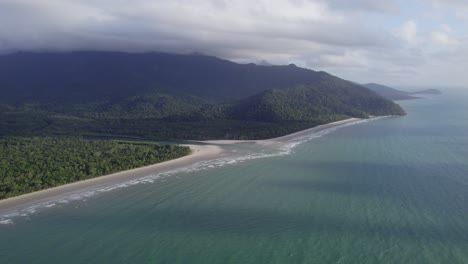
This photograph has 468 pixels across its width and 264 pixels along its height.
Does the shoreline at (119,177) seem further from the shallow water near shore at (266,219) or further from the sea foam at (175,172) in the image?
the shallow water near shore at (266,219)

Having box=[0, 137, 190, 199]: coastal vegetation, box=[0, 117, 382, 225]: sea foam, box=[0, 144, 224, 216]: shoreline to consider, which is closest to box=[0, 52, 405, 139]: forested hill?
box=[0, 117, 382, 225]: sea foam

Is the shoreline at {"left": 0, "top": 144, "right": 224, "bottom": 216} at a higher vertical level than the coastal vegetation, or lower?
lower

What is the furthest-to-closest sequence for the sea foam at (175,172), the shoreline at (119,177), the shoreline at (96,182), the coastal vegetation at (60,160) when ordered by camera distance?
the coastal vegetation at (60,160) < the shoreline at (119,177) < the shoreline at (96,182) < the sea foam at (175,172)

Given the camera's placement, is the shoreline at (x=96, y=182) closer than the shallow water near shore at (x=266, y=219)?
No

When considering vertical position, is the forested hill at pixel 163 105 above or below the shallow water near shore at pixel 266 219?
above

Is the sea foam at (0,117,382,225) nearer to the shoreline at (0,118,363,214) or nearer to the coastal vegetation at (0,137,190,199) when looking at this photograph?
the shoreline at (0,118,363,214)

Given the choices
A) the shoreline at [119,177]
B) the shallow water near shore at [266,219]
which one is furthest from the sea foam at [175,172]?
the shoreline at [119,177]

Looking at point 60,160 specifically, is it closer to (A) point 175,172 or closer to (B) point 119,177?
(B) point 119,177
